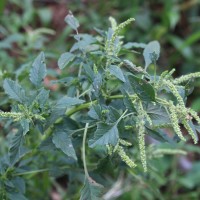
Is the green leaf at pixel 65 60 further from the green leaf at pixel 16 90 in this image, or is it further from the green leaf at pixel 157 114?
the green leaf at pixel 157 114


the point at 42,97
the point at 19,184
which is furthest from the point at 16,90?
the point at 19,184

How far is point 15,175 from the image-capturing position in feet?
4.36

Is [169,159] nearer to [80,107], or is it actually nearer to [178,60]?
[178,60]

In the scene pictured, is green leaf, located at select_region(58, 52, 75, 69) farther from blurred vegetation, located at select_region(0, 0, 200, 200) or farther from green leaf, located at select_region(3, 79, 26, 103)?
blurred vegetation, located at select_region(0, 0, 200, 200)

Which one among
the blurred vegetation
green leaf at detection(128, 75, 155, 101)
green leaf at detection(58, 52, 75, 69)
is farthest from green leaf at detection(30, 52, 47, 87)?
the blurred vegetation

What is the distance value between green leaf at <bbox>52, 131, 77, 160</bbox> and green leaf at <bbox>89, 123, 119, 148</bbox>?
8 cm

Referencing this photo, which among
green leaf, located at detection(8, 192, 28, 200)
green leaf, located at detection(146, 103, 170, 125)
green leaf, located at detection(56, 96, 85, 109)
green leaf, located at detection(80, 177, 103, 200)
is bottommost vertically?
green leaf, located at detection(8, 192, 28, 200)

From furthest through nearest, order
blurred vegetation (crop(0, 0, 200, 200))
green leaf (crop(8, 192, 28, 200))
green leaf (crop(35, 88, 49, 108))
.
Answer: blurred vegetation (crop(0, 0, 200, 200)), green leaf (crop(8, 192, 28, 200)), green leaf (crop(35, 88, 49, 108))

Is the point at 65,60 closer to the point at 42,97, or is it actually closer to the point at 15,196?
the point at 42,97

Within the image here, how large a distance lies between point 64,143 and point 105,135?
0.43 feet

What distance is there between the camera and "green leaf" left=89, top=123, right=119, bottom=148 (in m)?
1.07

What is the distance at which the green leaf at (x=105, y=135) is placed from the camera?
1.07m

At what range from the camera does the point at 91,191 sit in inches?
46.0

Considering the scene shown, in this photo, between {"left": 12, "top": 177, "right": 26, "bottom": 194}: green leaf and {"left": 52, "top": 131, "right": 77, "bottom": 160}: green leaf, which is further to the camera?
{"left": 12, "top": 177, "right": 26, "bottom": 194}: green leaf
